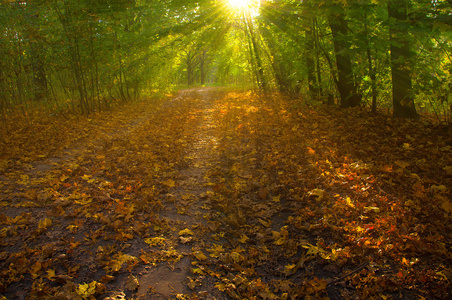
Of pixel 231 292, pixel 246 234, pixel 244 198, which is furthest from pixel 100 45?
pixel 231 292

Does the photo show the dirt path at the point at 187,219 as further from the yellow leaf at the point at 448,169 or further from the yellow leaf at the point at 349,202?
the yellow leaf at the point at 448,169

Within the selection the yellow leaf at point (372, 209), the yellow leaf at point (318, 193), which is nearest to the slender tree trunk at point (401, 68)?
the yellow leaf at point (318, 193)

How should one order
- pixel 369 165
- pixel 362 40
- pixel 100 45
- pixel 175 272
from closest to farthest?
1. pixel 175 272
2. pixel 369 165
3. pixel 362 40
4. pixel 100 45

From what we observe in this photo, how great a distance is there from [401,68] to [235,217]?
5871 millimetres

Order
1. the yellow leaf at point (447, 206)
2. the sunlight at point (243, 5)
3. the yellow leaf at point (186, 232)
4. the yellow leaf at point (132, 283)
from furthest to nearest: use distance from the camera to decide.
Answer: the sunlight at point (243, 5) < the yellow leaf at point (186, 232) < the yellow leaf at point (447, 206) < the yellow leaf at point (132, 283)

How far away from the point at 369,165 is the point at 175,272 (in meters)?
4.15

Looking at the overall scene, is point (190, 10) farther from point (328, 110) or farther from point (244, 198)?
point (244, 198)

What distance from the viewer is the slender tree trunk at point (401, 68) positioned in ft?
21.4

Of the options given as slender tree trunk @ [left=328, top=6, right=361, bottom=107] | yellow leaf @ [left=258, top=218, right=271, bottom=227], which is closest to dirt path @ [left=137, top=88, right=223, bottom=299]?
yellow leaf @ [left=258, top=218, right=271, bottom=227]

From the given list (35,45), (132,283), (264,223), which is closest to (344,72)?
(264,223)

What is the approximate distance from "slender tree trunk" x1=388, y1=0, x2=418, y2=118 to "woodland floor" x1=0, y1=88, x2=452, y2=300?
538mm

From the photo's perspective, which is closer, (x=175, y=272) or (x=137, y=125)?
(x=175, y=272)

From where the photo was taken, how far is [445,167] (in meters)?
4.70

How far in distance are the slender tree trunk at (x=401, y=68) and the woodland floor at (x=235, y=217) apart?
538 millimetres
